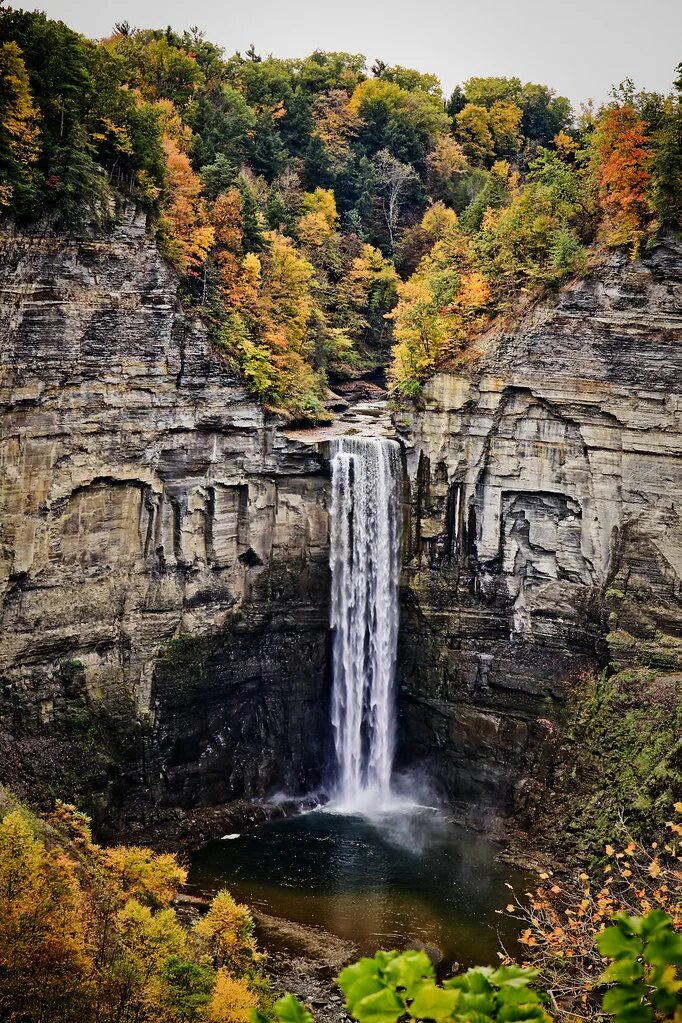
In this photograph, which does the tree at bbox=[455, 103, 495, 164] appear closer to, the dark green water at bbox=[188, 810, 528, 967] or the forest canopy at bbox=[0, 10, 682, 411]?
the forest canopy at bbox=[0, 10, 682, 411]

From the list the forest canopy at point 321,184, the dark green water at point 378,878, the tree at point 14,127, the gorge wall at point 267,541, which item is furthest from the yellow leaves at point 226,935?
the tree at point 14,127

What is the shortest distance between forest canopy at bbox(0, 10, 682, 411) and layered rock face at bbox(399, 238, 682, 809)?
2223 millimetres

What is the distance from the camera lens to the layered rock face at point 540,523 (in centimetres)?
3619

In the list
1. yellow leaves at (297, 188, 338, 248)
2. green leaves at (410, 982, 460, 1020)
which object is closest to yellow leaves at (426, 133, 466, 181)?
yellow leaves at (297, 188, 338, 248)

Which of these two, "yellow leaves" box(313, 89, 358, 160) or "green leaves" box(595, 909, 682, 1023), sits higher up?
"yellow leaves" box(313, 89, 358, 160)

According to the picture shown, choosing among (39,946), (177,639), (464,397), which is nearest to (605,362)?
(464,397)

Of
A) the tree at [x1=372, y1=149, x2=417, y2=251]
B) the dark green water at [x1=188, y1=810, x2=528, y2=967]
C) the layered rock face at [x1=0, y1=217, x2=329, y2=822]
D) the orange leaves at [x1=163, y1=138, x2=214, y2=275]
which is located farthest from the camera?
the tree at [x1=372, y1=149, x2=417, y2=251]

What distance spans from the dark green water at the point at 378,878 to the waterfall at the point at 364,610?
10.1ft

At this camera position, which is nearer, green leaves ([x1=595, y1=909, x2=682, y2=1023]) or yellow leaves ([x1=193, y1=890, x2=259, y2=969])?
green leaves ([x1=595, y1=909, x2=682, y2=1023])

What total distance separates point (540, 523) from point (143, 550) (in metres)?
15.2

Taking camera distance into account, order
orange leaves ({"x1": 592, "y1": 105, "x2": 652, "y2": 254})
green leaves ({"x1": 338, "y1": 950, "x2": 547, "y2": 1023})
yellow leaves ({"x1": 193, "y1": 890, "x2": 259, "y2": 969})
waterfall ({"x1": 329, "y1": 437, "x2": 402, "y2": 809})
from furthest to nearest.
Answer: waterfall ({"x1": 329, "y1": 437, "x2": 402, "y2": 809})
orange leaves ({"x1": 592, "y1": 105, "x2": 652, "y2": 254})
yellow leaves ({"x1": 193, "y1": 890, "x2": 259, "y2": 969})
green leaves ({"x1": 338, "y1": 950, "x2": 547, "y2": 1023})

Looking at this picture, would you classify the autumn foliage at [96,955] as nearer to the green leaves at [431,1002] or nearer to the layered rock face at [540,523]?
the green leaves at [431,1002]

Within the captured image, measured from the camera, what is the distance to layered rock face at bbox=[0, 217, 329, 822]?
32719 millimetres

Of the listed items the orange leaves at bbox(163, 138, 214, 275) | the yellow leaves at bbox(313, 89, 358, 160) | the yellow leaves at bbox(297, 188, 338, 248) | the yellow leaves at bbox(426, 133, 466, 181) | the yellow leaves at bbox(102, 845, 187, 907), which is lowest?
the yellow leaves at bbox(102, 845, 187, 907)
